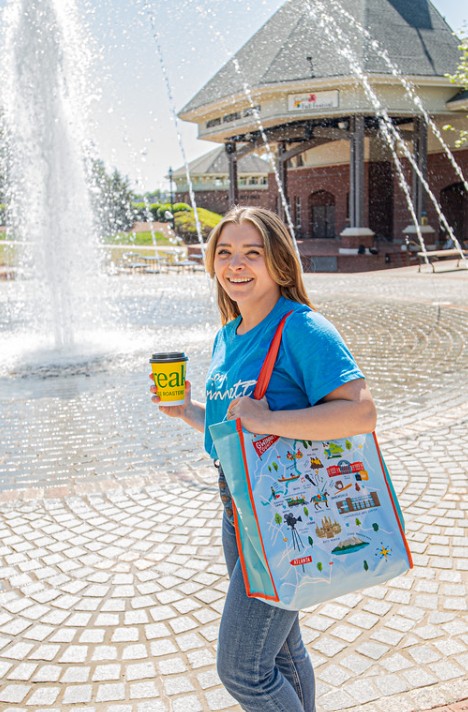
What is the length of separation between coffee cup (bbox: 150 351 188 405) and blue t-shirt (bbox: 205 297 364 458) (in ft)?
1.00

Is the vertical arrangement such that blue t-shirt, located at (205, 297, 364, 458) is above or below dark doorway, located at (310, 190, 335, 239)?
below

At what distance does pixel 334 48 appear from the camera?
27922 mm

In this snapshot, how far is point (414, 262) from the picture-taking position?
27.1 metres

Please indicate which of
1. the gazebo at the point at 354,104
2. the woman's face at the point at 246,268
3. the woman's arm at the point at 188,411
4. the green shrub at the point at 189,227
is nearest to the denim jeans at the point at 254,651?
the woman's arm at the point at 188,411

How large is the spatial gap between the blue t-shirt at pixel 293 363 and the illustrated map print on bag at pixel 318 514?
192mm

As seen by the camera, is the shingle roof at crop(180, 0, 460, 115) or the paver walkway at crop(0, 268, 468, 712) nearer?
the paver walkway at crop(0, 268, 468, 712)

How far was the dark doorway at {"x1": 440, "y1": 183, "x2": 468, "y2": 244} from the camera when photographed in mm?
33656

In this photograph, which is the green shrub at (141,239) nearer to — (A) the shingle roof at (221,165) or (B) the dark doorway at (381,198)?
(A) the shingle roof at (221,165)

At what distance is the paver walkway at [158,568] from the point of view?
271cm

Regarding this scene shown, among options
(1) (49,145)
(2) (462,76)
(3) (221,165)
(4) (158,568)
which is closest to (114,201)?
(3) (221,165)

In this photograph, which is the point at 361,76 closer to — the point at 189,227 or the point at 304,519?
the point at 189,227

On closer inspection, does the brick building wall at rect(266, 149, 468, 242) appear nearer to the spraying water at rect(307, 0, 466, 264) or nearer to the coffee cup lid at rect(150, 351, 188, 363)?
the spraying water at rect(307, 0, 466, 264)

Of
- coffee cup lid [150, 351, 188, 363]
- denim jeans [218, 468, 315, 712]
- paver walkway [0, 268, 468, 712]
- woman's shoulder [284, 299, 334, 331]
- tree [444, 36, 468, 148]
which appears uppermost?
tree [444, 36, 468, 148]

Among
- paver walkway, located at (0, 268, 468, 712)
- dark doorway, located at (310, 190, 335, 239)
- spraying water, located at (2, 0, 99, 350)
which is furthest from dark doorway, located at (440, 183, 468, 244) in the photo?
paver walkway, located at (0, 268, 468, 712)
